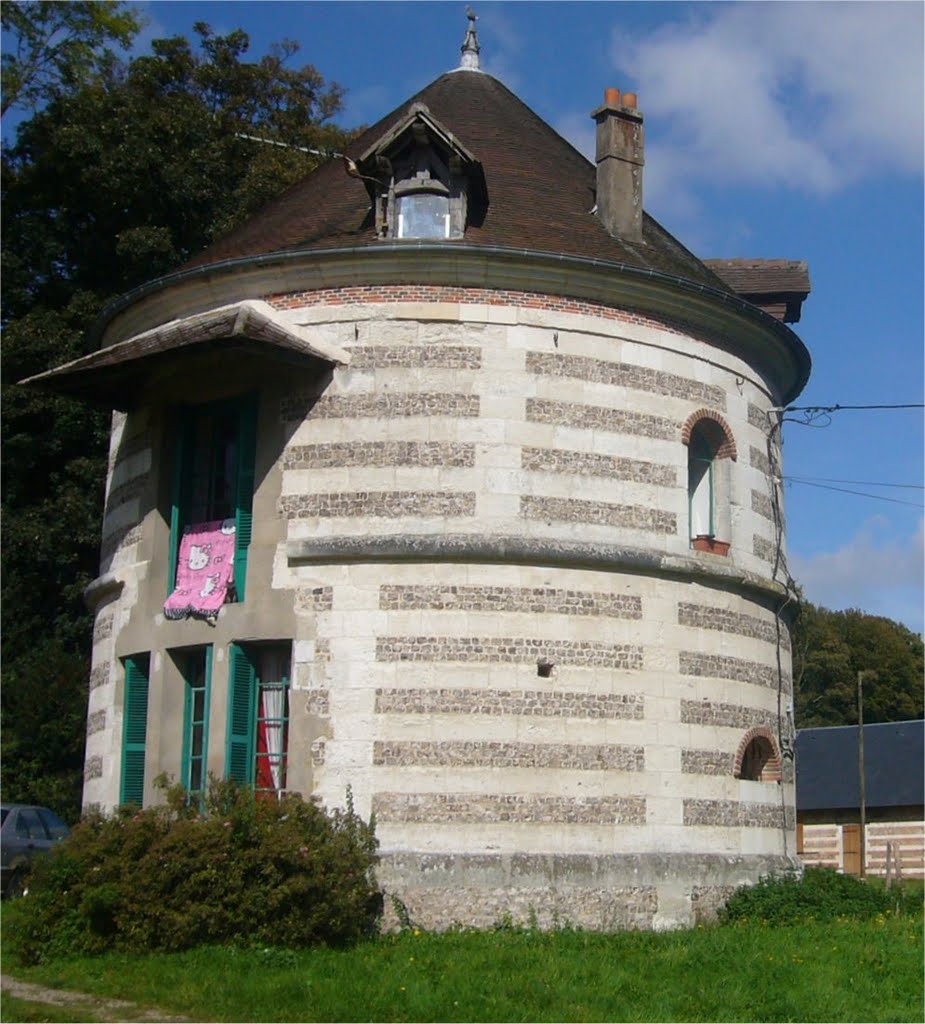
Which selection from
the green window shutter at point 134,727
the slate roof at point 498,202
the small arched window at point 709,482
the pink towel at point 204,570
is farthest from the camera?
the small arched window at point 709,482

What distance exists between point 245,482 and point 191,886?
5.25 metres

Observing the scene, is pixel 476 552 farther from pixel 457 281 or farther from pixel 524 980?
pixel 524 980

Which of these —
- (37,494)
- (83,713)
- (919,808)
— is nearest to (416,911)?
(83,713)

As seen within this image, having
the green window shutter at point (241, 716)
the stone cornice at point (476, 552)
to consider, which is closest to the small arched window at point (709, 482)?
the stone cornice at point (476, 552)

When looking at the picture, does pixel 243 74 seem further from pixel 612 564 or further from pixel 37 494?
pixel 612 564

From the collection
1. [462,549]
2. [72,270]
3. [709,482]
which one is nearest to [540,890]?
[462,549]

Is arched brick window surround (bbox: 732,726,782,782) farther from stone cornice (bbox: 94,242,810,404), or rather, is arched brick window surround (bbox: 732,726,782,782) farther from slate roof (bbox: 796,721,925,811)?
slate roof (bbox: 796,721,925,811)

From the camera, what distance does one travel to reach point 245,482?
53.3 feet

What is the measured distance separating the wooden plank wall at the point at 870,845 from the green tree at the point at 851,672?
1350cm

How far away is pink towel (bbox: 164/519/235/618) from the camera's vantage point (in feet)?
52.2

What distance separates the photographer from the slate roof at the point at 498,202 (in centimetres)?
1645

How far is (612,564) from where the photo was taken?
15523mm

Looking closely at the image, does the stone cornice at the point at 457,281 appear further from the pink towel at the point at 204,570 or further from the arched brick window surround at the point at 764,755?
the arched brick window surround at the point at 764,755

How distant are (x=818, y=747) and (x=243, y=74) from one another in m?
27.1
